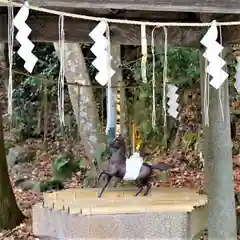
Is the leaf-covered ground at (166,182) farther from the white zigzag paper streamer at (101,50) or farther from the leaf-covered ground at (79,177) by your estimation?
the white zigzag paper streamer at (101,50)

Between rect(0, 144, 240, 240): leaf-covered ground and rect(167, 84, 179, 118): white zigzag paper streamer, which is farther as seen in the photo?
rect(0, 144, 240, 240): leaf-covered ground

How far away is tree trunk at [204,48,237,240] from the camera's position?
358cm

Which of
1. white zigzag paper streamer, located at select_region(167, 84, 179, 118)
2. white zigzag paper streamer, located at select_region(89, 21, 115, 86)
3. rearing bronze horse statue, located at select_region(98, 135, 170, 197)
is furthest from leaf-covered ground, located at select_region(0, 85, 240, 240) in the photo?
white zigzag paper streamer, located at select_region(89, 21, 115, 86)

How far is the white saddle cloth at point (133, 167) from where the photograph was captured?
3406mm

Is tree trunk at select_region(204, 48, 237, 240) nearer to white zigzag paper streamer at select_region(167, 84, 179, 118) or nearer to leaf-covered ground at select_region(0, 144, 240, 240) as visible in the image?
white zigzag paper streamer at select_region(167, 84, 179, 118)

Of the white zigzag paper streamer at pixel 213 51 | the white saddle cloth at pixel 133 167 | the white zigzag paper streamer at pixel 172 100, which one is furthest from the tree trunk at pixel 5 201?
the white zigzag paper streamer at pixel 213 51

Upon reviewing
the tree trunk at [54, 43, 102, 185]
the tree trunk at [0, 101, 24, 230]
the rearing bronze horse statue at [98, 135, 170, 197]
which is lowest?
the tree trunk at [0, 101, 24, 230]

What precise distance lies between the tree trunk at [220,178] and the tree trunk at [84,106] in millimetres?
2506

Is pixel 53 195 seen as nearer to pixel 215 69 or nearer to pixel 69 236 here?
pixel 69 236

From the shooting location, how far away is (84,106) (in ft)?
20.0

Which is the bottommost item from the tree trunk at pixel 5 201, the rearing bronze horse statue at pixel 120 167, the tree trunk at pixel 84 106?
the tree trunk at pixel 5 201

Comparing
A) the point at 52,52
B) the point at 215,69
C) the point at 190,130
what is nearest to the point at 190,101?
the point at 190,130

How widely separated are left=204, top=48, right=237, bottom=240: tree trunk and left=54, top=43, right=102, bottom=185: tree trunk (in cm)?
251

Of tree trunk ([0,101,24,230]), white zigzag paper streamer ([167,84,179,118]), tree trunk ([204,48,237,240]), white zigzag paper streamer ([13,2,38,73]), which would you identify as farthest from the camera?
tree trunk ([0,101,24,230])
